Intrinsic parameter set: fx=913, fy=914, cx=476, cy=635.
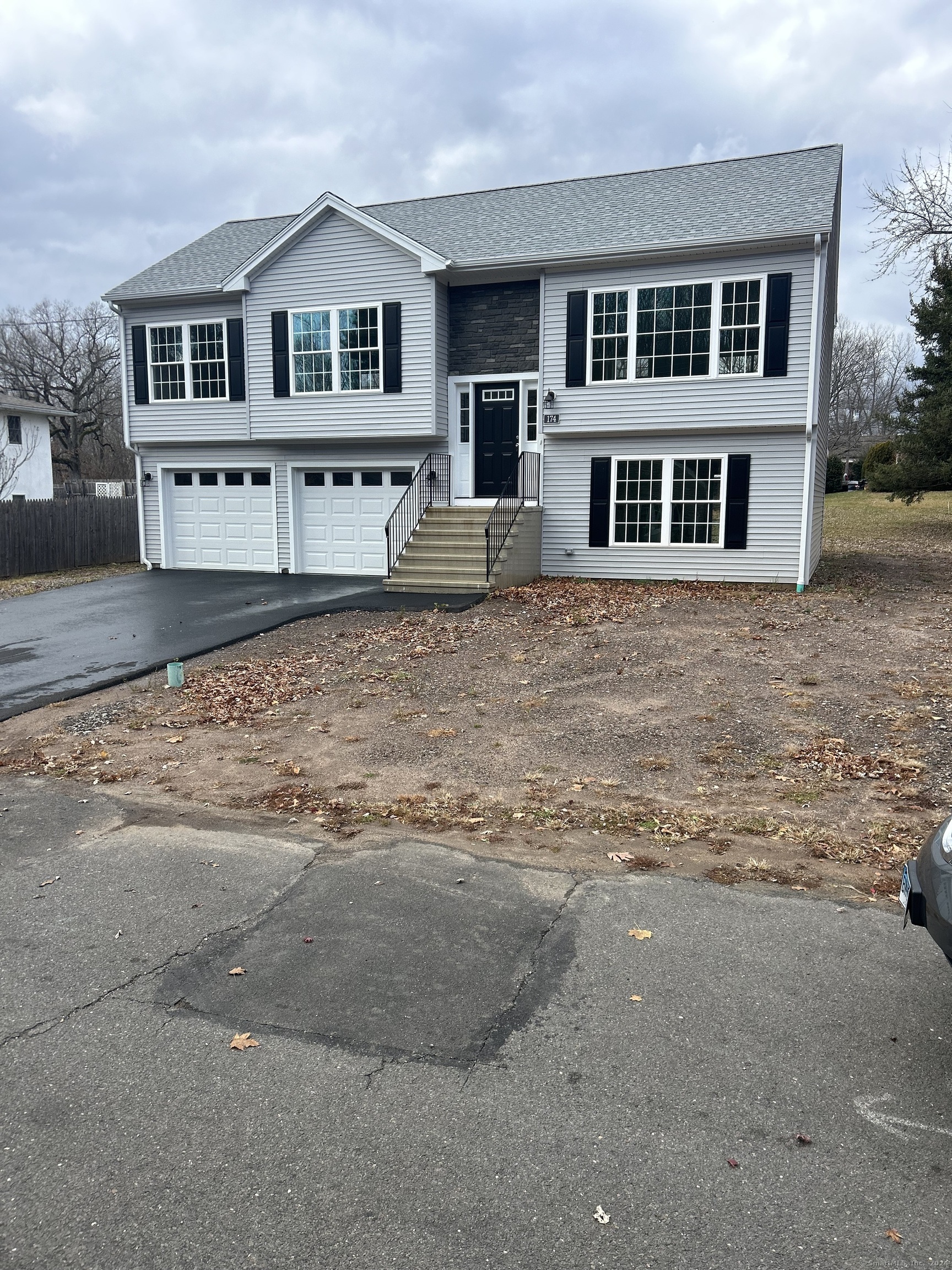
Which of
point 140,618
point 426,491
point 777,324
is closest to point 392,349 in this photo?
point 426,491

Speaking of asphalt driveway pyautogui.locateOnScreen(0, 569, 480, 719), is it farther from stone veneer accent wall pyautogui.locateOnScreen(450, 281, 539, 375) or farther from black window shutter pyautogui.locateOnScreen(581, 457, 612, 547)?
stone veneer accent wall pyautogui.locateOnScreen(450, 281, 539, 375)

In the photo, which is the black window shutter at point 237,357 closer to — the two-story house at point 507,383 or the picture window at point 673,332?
the two-story house at point 507,383

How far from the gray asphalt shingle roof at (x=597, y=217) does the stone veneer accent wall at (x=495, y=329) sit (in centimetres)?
74

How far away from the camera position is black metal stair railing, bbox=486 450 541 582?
52.9ft

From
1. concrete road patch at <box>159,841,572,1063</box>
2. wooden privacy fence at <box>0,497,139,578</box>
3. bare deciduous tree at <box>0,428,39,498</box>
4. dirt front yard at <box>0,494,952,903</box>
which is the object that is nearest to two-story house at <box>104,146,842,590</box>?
wooden privacy fence at <box>0,497,139,578</box>

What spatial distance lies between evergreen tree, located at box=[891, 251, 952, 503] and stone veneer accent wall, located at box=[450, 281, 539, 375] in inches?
573

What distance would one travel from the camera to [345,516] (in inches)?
777

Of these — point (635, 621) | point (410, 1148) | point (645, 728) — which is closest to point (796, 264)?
point (635, 621)

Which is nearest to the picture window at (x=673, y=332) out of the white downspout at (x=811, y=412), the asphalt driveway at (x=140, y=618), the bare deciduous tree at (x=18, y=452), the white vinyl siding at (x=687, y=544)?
the white vinyl siding at (x=687, y=544)

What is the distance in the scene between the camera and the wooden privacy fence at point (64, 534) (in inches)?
858

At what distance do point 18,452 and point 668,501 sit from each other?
33929 mm

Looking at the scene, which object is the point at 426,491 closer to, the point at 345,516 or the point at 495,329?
the point at 345,516

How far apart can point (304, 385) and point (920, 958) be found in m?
17.1

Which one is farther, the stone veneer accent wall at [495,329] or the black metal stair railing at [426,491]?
the black metal stair railing at [426,491]
